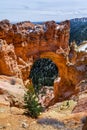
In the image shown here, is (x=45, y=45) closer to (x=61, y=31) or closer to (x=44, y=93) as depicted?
(x=61, y=31)

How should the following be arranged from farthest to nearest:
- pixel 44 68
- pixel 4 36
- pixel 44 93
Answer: pixel 44 68 → pixel 44 93 → pixel 4 36

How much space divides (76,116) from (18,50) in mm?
26648

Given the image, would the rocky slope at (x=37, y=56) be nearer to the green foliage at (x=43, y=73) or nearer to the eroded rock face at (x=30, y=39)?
the eroded rock face at (x=30, y=39)

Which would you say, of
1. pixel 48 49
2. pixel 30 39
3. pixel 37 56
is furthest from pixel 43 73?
pixel 30 39

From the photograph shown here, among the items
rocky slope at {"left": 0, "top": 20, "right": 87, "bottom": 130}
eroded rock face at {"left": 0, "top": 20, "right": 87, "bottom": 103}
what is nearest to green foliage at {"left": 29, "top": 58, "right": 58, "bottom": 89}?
eroded rock face at {"left": 0, "top": 20, "right": 87, "bottom": 103}

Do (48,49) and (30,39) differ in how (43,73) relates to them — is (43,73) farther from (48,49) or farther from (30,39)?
(30,39)

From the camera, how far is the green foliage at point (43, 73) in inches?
2454

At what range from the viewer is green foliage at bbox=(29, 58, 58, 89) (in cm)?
6233

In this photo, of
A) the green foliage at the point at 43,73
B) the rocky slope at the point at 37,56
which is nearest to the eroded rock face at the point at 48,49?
the rocky slope at the point at 37,56

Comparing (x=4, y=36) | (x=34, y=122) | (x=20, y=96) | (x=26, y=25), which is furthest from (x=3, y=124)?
(x=26, y=25)

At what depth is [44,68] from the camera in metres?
70.3

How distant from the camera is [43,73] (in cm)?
6731

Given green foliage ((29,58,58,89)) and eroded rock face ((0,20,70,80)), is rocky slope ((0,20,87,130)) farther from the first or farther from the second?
green foliage ((29,58,58,89))

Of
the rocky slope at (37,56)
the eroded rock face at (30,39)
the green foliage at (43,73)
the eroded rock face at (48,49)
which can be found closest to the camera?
the rocky slope at (37,56)
